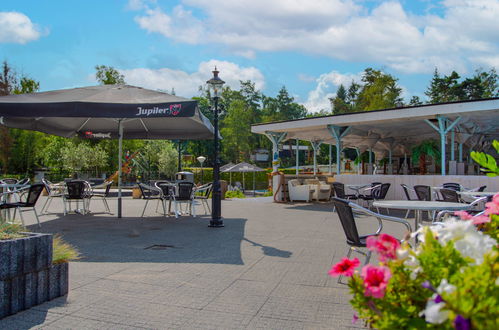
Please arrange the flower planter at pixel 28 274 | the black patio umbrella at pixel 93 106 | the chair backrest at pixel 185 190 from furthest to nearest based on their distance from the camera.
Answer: the chair backrest at pixel 185 190 → the black patio umbrella at pixel 93 106 → the flower planter at pixel 28 274

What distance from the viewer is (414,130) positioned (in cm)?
1809

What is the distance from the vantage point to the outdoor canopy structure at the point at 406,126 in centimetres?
1191

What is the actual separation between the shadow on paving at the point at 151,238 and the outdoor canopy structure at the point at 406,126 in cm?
655

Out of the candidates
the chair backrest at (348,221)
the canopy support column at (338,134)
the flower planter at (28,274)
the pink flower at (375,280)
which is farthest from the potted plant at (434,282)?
the canopy support column at (338,134)

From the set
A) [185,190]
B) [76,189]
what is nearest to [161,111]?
[185,190]

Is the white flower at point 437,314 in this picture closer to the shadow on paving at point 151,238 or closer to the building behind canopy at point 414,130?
the shadow on paving at point 151,238

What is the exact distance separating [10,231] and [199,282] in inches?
66.2

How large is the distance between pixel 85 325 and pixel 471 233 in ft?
8.31

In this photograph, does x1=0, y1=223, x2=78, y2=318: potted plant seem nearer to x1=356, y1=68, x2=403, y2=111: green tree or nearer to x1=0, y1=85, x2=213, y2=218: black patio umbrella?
x1=0, y1=85, x2=213, y2=218: black patio umbrella

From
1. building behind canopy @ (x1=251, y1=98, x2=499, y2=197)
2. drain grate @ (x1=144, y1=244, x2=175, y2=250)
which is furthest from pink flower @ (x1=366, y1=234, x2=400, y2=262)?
building behind canopy @ (x1=251, y1=98, x2=499, y2=197)

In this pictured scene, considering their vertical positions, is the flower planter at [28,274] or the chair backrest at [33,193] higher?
the chair backrest at [33,193]

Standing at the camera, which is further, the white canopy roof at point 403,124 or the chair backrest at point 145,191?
the white canopy roof at point 403,124

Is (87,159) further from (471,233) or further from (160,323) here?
(471,233)

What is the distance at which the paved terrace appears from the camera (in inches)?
118
